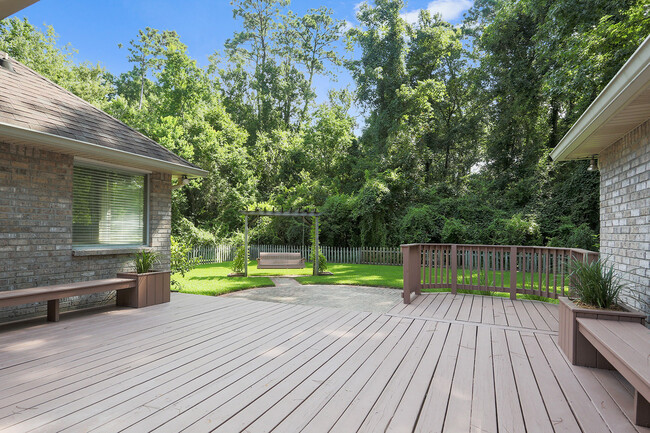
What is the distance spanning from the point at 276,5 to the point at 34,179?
25.2m

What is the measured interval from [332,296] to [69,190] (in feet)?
16.9


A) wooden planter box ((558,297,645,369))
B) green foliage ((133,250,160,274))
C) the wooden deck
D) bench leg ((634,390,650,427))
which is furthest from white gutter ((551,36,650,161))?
green foliage ((133,250,160,274))

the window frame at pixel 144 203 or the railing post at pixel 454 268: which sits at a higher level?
the window frame at pixel 144 203

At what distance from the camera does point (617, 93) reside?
296cm

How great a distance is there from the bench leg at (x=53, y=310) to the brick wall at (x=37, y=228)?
40 cm

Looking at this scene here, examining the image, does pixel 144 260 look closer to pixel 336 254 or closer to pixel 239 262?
pixel 239 262

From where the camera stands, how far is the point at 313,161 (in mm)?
22047

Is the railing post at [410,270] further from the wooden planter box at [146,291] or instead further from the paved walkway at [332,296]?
the wooden planter box at [146,291]

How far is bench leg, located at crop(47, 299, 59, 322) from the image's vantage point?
4742 mm

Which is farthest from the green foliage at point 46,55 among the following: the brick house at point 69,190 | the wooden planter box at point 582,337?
the wooden planter box at point 582,337

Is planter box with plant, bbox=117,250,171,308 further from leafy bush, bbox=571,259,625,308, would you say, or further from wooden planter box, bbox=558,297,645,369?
leafy bush, bbox=571,259,625,308

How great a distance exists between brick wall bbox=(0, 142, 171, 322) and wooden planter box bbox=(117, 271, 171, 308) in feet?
1.59

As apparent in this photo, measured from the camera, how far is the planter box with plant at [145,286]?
5664 mm

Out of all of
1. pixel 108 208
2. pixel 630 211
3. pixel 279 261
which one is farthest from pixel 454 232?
pixel 108 208
